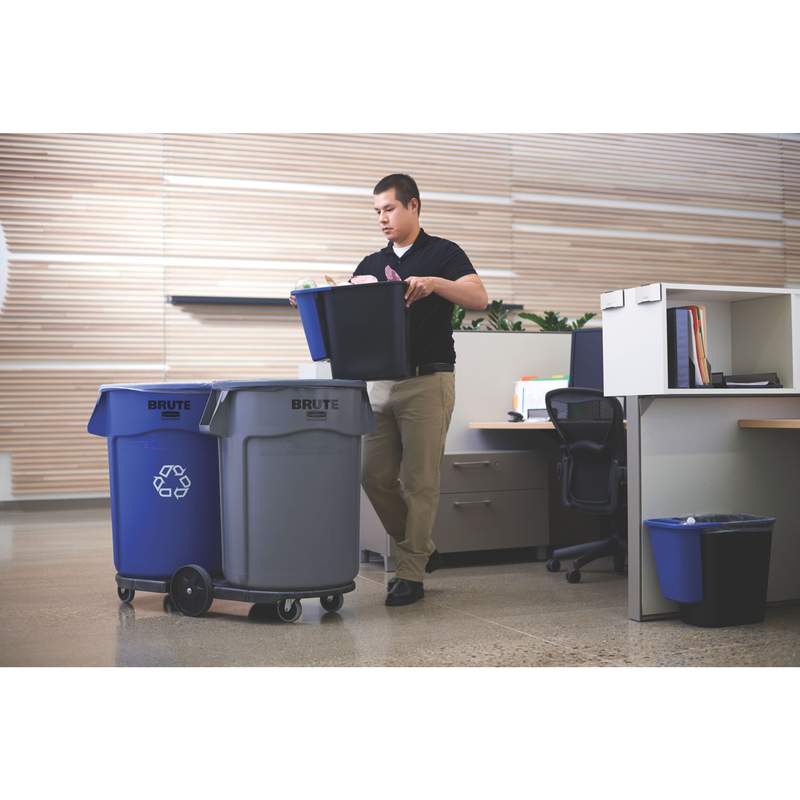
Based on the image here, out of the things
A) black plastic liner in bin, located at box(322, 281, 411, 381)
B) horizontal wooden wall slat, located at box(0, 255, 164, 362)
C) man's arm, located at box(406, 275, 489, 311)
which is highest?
horizontal wooden wall slat, located at box(0, 255, 164, 362)

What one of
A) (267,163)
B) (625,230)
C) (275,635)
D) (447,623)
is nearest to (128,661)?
(275,635)

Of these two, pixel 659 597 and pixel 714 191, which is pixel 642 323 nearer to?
pixel 659 597

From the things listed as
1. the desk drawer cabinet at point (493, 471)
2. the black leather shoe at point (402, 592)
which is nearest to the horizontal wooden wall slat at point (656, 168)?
the desk drawer cabinet at point (493, 471)

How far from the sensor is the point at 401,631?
3.21 meters

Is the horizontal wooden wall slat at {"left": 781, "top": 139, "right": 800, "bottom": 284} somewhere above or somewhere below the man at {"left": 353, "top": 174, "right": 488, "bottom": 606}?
above

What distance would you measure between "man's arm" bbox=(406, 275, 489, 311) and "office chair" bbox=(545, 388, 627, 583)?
990 mm

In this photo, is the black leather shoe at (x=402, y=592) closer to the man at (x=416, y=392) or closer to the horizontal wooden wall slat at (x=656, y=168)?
the man at (x=416, y=392)

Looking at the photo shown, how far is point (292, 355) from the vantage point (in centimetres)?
822

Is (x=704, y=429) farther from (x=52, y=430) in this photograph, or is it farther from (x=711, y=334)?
(x=52, y=430)

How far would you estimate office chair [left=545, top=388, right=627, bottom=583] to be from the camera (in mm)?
4344

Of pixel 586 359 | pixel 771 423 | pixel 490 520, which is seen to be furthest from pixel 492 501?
pixel 771 423

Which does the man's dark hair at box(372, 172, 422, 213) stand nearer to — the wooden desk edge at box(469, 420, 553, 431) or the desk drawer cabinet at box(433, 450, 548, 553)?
the wooden desk edge at box(469, 420, 553, 431)

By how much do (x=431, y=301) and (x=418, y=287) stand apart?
0.20 metres

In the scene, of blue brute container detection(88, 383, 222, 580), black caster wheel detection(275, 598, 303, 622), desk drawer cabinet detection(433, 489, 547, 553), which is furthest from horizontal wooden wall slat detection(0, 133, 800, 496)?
black caster wheel detection(275, 598, 303, 622)
